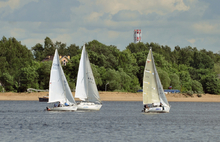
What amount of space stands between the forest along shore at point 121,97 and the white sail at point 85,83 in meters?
55.9

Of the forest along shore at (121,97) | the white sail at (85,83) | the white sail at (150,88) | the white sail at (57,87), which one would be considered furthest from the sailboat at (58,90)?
the forest along shore at (121,97)

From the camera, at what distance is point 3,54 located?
149250 mm

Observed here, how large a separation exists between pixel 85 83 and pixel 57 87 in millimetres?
4914

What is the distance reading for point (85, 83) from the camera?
232 ft

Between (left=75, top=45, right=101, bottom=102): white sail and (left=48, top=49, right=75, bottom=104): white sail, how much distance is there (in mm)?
1939

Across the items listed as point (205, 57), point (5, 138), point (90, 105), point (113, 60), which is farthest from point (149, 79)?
point (205, 57)

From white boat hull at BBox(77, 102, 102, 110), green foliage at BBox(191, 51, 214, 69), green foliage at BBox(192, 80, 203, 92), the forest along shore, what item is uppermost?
green foliage at BBox(191, 51, 214, 69)

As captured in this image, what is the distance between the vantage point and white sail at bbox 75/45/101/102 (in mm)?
70688

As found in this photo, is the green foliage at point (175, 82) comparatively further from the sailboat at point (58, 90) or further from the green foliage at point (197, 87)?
the sailboat at point (58, 90)

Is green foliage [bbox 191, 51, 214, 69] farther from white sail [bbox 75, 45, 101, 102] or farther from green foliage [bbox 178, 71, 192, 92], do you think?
white sail [bbox 75, 45, 101, 102]

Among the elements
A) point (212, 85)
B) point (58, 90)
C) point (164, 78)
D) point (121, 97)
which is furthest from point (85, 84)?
point (212, 85)

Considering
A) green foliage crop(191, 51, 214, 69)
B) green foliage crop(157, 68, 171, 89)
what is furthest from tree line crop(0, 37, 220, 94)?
green foliage crop(191, 51, 214, 69)

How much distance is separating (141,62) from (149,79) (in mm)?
89675

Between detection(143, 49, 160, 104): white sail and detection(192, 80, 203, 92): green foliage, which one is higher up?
detection(192, 80, 203, 92): green foliage
